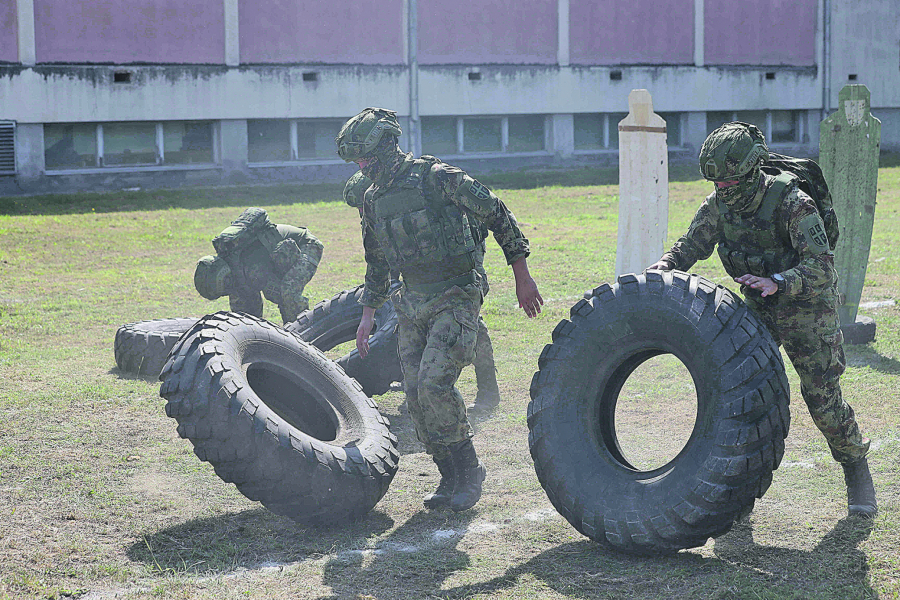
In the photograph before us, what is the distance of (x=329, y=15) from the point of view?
2234 centimetres

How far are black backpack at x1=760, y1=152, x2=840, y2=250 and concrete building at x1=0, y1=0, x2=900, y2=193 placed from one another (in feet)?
60.8

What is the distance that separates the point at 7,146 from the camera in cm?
1984

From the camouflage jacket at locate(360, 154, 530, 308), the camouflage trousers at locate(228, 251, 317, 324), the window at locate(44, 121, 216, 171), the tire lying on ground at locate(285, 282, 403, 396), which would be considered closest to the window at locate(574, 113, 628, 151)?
the window at locate(44, 121, 216, 171)

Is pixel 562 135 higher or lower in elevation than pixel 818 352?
higher

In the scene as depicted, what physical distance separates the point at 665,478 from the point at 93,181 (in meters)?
18.9

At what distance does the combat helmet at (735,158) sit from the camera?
4203mm

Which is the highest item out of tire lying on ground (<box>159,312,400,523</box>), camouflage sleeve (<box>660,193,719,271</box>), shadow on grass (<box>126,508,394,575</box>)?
camouflage sleeve (<box>660,193,719,271</box>)

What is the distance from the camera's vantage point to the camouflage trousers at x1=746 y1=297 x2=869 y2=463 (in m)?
4.37

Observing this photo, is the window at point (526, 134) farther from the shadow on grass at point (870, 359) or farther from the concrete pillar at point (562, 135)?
the shadow on grass at point (870, 359)

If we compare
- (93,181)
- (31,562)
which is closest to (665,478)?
(31,562)

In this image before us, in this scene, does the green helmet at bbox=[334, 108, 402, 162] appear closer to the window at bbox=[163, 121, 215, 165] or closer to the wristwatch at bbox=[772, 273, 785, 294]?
the wristwatch at bbox=[772, 273, 785, 294]

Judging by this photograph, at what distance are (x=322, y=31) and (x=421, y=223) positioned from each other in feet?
60.9

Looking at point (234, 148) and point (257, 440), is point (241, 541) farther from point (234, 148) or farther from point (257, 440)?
point (234, 148)

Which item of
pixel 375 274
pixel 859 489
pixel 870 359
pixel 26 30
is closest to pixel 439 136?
pixel 26 30
